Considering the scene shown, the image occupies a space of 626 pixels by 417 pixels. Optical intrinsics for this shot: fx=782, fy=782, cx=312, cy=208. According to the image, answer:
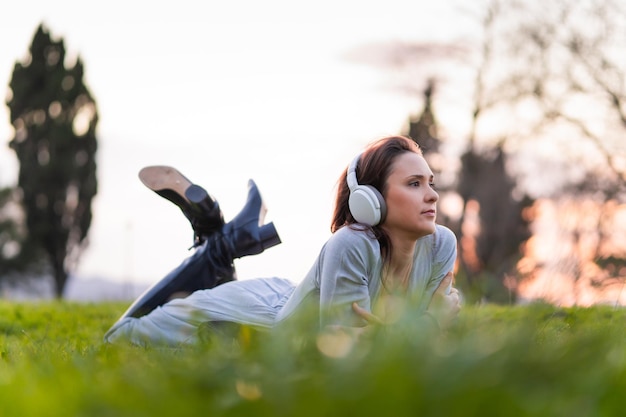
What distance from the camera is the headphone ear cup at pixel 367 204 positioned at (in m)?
3.28

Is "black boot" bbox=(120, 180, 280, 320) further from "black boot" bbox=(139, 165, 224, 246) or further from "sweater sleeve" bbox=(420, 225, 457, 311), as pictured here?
"sweater sleeve" bbox=(420, 225, 457, 311)

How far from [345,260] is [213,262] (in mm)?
1840

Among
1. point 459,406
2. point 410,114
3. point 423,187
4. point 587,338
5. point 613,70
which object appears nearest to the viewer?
point 459,406

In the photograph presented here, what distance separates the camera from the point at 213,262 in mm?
4938

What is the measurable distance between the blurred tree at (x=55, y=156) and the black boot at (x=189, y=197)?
2511 centimetres

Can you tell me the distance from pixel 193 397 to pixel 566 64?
56.2 ft

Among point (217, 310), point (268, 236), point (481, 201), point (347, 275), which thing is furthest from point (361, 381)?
point (481, 201)

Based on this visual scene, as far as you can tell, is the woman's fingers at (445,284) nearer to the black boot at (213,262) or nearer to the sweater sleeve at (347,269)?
the sweater sleeve at (347,269)

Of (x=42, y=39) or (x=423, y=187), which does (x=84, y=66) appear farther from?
(x=423, y=187)

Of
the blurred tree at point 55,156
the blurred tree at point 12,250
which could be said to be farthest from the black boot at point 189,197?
the blurred tree at point 12,250

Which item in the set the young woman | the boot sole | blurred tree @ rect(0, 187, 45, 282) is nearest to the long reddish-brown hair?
the young woman

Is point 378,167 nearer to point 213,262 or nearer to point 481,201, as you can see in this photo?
point 213,262

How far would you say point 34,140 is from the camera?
99.1 feet

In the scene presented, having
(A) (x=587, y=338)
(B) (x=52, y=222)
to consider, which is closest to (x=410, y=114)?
(B) (x=52, y=222)
